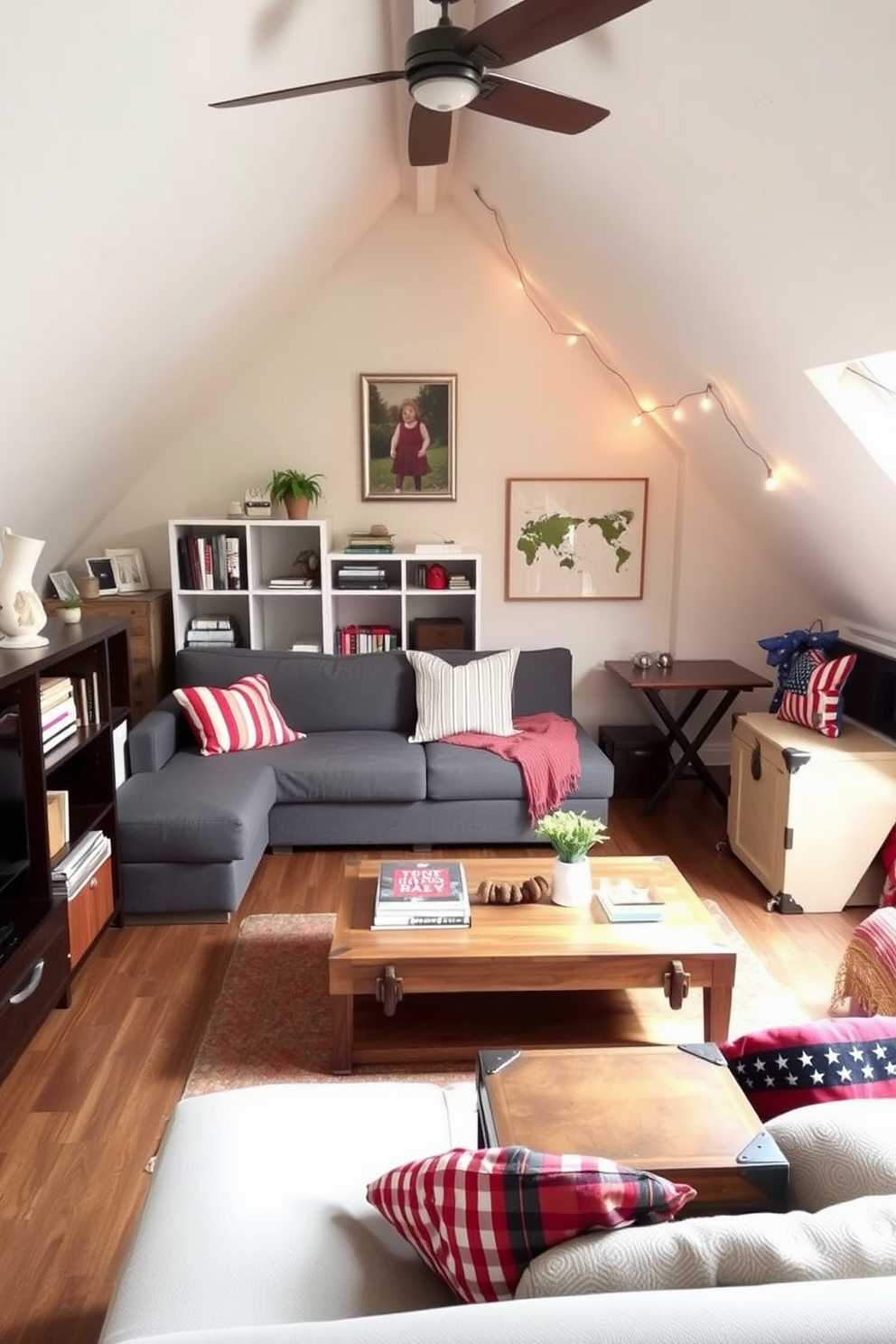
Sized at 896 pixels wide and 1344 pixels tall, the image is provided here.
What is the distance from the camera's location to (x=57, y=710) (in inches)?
113

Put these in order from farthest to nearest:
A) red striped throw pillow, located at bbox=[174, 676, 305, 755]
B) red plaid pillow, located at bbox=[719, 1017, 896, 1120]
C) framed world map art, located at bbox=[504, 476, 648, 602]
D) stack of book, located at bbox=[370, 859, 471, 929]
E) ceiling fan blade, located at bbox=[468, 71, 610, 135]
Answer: framed world map art, located at bbox=[504, 476, 648, 602] < red striped throw pillow, located at bbox=[174, 676, 305, 755] < stack of book, located at bbox=[370, 859, 471, 929] < ceiling fan blade, located at bbox=[468, 71, 610, 135] < red plaid pillow, located at bbox=[719, 1017, 896, 1120]

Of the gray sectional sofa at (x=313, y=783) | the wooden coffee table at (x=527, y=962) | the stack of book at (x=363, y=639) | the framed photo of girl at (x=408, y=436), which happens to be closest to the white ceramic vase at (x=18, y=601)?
the gray sectional sofa at (x=313, y=783)

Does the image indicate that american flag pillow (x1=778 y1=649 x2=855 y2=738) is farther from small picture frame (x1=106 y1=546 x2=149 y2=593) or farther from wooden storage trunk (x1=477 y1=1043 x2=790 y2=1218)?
small picture frame (x1=106 y1=546 x2=149 y2=593)

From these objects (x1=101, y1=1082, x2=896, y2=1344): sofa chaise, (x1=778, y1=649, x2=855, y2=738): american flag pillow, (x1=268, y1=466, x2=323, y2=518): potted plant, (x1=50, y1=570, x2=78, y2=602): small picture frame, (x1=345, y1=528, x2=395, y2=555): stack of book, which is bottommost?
(x1=101, y1=1082, x2=896, y2=1344): sofa chaise

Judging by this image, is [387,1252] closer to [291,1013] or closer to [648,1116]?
[648,1116]

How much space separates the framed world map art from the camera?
497cm

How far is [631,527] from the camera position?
5.02 metres

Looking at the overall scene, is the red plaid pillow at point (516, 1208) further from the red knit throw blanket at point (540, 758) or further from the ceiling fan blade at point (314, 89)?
the red knit throw blanket at point (540, 758)

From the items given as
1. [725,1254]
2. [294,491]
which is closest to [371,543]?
[294,491]

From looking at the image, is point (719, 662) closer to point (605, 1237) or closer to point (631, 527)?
point (631, 527)

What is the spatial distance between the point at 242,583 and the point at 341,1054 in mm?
2829

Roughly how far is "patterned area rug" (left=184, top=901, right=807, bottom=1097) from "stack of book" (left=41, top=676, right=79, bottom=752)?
3.05 ft

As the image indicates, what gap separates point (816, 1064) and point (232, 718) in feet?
9.65

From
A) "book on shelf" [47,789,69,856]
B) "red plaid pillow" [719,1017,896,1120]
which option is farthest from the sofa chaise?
"book on shelf" [47,789,69,856]
